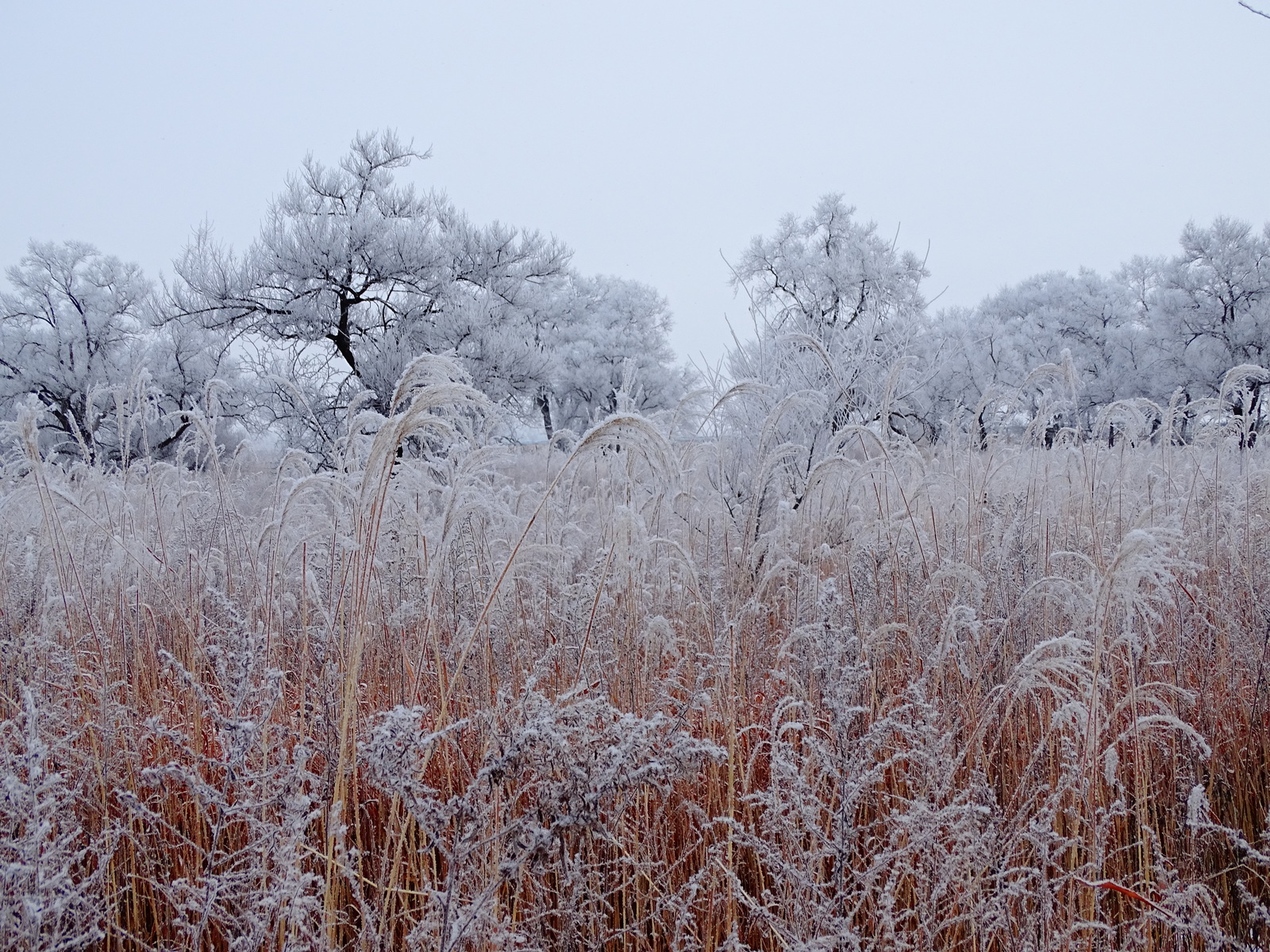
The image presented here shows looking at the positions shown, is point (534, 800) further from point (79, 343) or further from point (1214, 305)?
point (1214, 305)

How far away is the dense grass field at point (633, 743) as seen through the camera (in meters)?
1.32

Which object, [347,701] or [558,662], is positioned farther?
[558,662]

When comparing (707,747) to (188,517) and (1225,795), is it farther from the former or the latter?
(188,517)

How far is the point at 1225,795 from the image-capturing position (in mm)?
2299

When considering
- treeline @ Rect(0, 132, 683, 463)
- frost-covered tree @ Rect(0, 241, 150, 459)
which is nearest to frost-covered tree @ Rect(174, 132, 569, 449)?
treeline @ Rect(0, 132, 683, 463)

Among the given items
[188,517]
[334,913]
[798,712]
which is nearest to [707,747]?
[334,913]

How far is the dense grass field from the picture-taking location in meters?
1.32

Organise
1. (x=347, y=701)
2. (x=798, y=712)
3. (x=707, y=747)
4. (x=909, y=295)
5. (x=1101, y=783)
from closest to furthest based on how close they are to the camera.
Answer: (x=707, y=747) < (x=347, y=701) < (x=1101, y=783) < (x=798, y=712) < (x=909, y=295)

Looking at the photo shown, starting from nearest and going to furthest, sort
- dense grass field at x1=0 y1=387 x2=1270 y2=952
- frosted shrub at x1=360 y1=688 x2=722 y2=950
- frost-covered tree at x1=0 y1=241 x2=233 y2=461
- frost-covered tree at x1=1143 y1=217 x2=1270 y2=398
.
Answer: frosted shrub at x1=360 y1=688 x2=722 y2=950, dense grass field at x1=0 y1=387 x2=1270 y2=952, frost-covered tree at x1=0 y1=241 x2=233 y2=461, frost-covered tree at x1=1143 y1=217 x2=1270 y2=398

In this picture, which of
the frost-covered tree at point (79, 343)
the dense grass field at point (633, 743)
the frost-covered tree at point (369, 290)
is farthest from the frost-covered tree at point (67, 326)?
the dense grass field at point (633, 743)

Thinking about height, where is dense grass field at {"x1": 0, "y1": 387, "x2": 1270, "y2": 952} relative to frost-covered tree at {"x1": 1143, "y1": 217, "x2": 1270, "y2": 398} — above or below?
below

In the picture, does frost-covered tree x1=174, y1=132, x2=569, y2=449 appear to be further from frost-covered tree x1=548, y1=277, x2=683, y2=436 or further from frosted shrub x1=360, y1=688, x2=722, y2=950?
frost-covered tree x1=548, y1=277, x2=683, y2=436

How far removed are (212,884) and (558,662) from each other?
1.61m

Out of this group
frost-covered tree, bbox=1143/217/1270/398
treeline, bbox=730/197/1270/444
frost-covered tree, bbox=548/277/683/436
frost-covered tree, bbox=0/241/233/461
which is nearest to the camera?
treeline, bbox=730/197/1270/444
